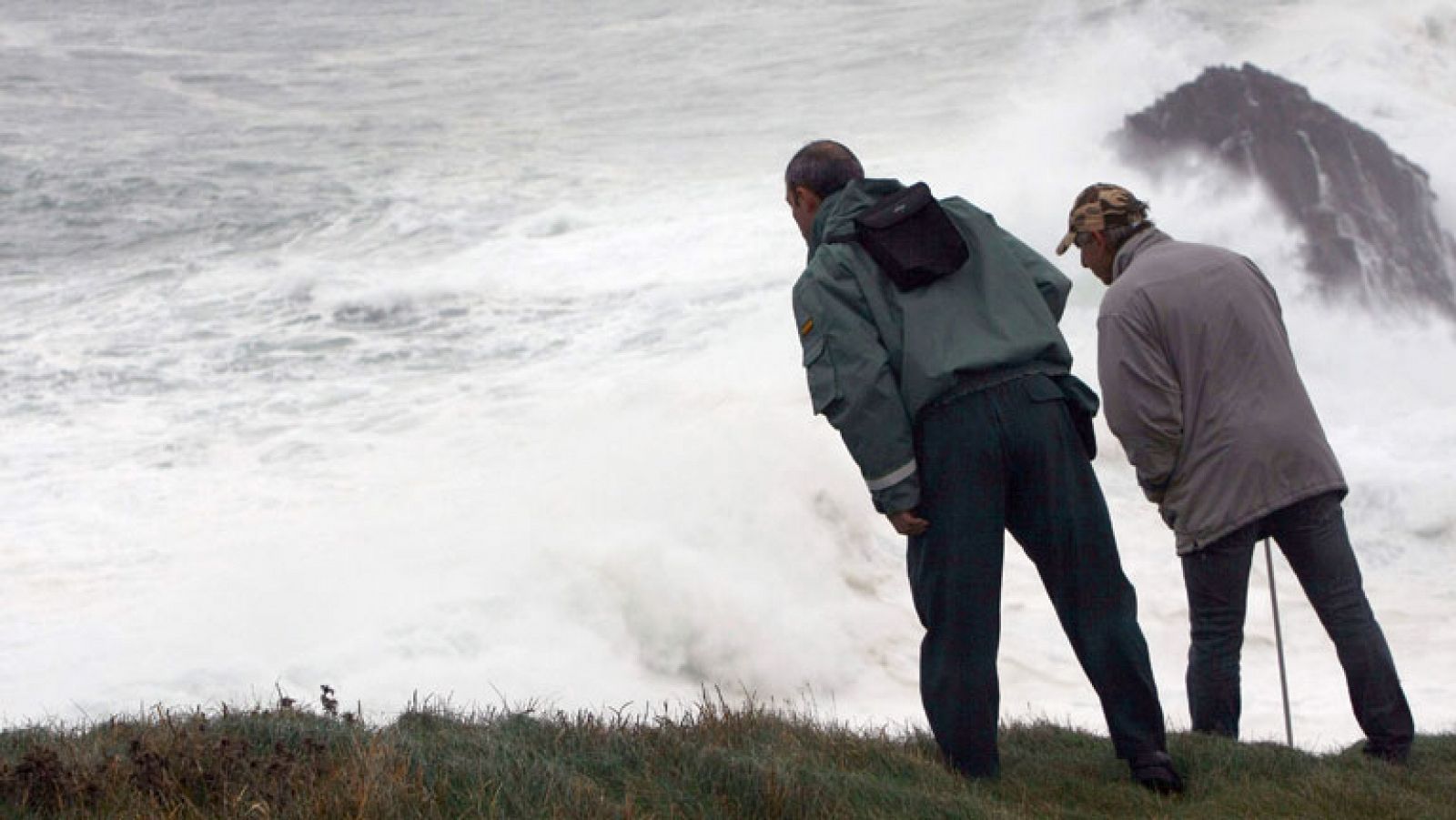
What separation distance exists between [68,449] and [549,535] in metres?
4.55

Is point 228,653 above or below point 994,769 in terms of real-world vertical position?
below

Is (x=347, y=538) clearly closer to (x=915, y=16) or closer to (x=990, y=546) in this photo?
(x=990, y=546)

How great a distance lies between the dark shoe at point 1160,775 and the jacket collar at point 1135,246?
1.39 meters

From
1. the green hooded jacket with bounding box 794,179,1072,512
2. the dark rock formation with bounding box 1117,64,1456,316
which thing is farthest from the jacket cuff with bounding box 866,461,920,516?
the dark rock formation with bounding box 1117,64,1456,316

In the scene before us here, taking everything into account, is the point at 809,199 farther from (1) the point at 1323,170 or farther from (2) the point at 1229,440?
(1) the point at 1323,170

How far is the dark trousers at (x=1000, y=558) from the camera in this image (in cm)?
421

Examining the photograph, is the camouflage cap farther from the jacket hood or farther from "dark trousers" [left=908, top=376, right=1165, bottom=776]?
"dark trousers" [left=908, top=376, right=1165, bottom=776]

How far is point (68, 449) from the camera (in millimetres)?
13906

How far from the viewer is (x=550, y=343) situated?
1728 cm

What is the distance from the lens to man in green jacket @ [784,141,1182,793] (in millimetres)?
4188

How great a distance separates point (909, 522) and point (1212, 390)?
109cm

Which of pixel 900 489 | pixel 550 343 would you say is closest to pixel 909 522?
pixel 900 489

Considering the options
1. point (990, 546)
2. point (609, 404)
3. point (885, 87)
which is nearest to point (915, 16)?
point (885, 87)

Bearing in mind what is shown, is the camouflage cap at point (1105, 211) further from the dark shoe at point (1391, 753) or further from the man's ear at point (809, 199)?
the dark shoe at point (1391, 753)
